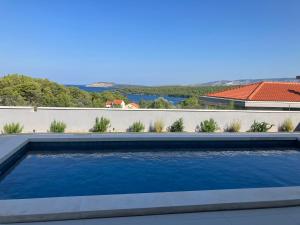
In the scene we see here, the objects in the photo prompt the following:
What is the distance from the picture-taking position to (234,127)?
1417 centimetres

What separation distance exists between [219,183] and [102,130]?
7235mm

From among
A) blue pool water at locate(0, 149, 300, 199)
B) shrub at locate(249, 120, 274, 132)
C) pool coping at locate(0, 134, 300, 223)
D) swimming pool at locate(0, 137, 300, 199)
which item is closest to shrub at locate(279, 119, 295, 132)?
shrub at locate(249, 120, 274, 132)

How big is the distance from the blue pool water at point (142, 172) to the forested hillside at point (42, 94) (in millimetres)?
6009

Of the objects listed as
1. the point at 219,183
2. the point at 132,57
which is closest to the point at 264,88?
the point at 132,57

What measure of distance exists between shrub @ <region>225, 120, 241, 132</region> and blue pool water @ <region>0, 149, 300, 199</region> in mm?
4469

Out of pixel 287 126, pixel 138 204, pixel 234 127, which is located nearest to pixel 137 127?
pixel 234 127

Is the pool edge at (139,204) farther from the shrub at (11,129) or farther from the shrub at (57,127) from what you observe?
the shrub at (57,127)

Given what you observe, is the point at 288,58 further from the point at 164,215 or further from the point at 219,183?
the point at 164,215

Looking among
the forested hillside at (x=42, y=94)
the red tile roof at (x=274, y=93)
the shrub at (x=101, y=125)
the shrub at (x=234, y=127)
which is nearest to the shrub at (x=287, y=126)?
the shrub at (x=234, y=127)

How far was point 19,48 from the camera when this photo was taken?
21547mm

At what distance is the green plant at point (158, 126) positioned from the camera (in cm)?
1359

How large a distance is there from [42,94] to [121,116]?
1405 centimetres

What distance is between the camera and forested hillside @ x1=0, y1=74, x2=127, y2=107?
14.8 metres

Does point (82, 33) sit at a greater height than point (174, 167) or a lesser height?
greater
